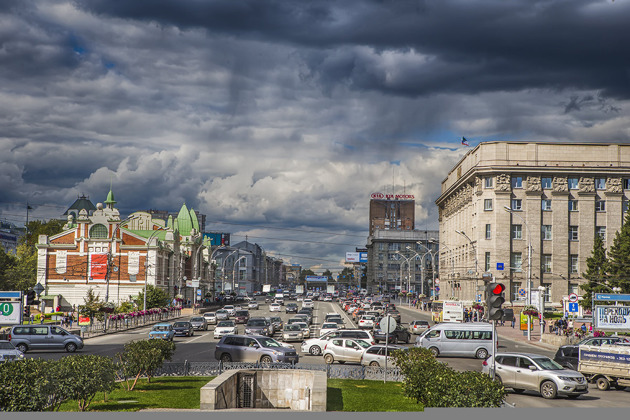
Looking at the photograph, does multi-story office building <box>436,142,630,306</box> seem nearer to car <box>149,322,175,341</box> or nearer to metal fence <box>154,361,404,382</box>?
Answer: car <box>149,322,175,341</box>

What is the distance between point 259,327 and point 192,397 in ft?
97.4

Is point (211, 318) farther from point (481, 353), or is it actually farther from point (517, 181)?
point (517, 181)

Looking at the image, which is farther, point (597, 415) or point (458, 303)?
point (458, 303)

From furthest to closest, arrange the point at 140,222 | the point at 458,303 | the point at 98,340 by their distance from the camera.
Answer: the point at 140,222
the point at 458,303
the point at 98,340

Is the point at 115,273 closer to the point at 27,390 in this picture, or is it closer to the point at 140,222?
the point at 140,222

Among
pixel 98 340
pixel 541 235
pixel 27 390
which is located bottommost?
pixel 98 340

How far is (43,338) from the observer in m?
42.3

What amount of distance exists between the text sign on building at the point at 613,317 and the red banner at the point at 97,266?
3002 inches

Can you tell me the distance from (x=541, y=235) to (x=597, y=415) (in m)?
84.9

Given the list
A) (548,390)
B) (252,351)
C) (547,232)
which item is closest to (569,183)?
(547,232)

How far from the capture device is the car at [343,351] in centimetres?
3641

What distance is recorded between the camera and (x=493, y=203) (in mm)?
96250

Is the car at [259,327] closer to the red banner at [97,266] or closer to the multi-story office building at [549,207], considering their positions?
the multi-story office building at [549,207]

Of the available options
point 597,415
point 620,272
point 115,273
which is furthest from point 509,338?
point 115,273
